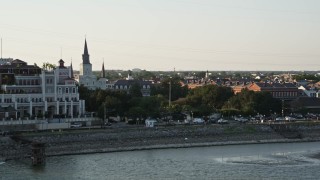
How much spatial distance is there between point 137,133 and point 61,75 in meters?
12.7

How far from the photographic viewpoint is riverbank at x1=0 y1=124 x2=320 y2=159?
41500 mm

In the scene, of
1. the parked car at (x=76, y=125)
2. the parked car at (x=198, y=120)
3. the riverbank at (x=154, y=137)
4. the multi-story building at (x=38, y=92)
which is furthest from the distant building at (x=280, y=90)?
the parked car at (x=76, y=125)

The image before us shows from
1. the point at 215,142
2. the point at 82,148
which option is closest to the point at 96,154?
the point at 82,148

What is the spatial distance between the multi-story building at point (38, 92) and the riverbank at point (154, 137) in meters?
8.07

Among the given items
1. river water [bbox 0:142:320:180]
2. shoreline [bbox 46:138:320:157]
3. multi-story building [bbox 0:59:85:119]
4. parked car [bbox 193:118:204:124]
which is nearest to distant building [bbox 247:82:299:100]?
parked car [bbox 193:118:204:124]

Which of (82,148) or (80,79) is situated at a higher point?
(80,79)

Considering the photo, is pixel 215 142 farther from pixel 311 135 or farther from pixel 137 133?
→ pixel 311 135

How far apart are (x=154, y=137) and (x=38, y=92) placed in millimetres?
12016

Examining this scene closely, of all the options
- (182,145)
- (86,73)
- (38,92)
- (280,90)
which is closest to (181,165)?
(182,145)

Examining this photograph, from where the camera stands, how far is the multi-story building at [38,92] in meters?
52.2

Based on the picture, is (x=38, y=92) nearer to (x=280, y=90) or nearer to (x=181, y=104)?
(x=181, y=104)

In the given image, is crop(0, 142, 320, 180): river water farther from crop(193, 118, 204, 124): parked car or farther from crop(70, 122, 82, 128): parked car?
crop(193, 118, 204, 124): parked car

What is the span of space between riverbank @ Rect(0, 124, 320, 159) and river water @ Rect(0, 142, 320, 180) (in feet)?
4.72

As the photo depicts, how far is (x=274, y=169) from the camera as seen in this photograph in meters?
35.8
